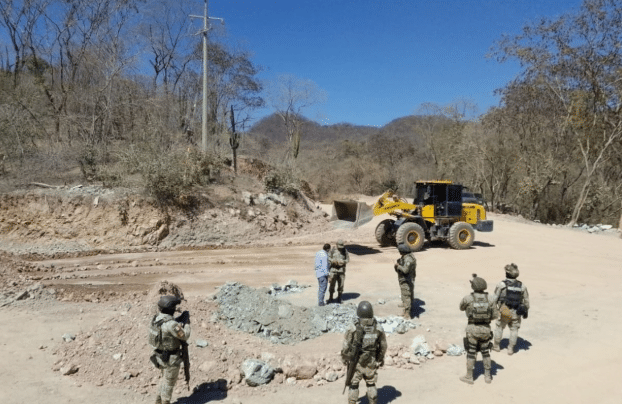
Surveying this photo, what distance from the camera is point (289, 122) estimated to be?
113 feet

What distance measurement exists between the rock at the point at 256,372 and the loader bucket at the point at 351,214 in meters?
7.71

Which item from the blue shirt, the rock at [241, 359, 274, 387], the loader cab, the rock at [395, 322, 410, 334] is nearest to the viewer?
the rock at [241, 359, 274, 387]

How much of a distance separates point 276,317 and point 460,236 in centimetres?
935

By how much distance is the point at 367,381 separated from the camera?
16.4 ft

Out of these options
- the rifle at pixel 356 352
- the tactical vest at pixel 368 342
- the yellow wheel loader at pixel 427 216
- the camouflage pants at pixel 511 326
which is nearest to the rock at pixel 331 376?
the rifle at pixel 356 352

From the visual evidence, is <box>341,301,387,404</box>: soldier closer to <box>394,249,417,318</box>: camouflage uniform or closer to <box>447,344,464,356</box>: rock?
<box>447,344,464,356</box>: rock

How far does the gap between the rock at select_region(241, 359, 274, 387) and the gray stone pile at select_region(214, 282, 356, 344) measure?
1.08 meters

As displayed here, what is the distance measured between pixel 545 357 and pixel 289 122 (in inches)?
1169

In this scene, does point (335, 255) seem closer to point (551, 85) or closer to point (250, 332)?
point (250, 332)

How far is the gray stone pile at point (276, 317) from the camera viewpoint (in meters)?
7.24

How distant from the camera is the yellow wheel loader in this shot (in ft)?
45.5

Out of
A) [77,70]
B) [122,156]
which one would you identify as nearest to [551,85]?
[122,156]

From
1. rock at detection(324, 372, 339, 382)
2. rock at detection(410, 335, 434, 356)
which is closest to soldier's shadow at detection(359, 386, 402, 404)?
rock at detection(324, 372, 339, 382)

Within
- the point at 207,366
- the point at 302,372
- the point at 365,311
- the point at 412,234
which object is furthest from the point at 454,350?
the point at 412,234
